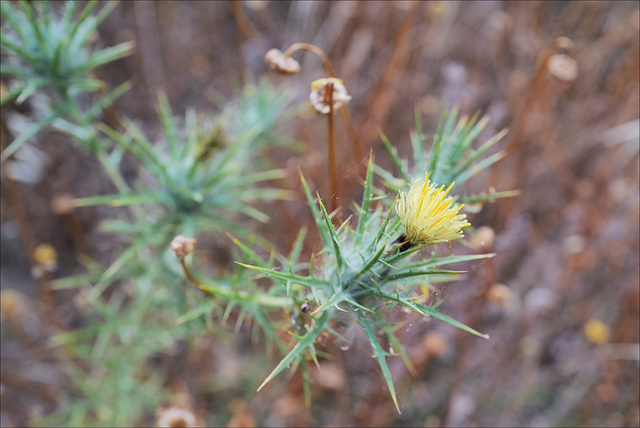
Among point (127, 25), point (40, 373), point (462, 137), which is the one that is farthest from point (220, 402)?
point (127, 25)

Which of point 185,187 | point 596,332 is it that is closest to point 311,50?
point 185,187

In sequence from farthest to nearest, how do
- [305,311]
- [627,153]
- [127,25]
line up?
[127,25] → [627,153] → [305,311]

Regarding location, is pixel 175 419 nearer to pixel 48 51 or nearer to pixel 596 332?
pixel 48 51

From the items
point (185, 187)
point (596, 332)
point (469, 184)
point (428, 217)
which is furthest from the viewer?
point (596, 332)

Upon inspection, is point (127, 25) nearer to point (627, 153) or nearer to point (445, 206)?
point (445, 206)

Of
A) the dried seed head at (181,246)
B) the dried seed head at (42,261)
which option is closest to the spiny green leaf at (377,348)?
the dried seed head at (181,246)

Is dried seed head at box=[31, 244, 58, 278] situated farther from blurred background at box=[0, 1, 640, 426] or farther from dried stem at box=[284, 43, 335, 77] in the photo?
dried stem at box=[284, 43, 335, 77]
